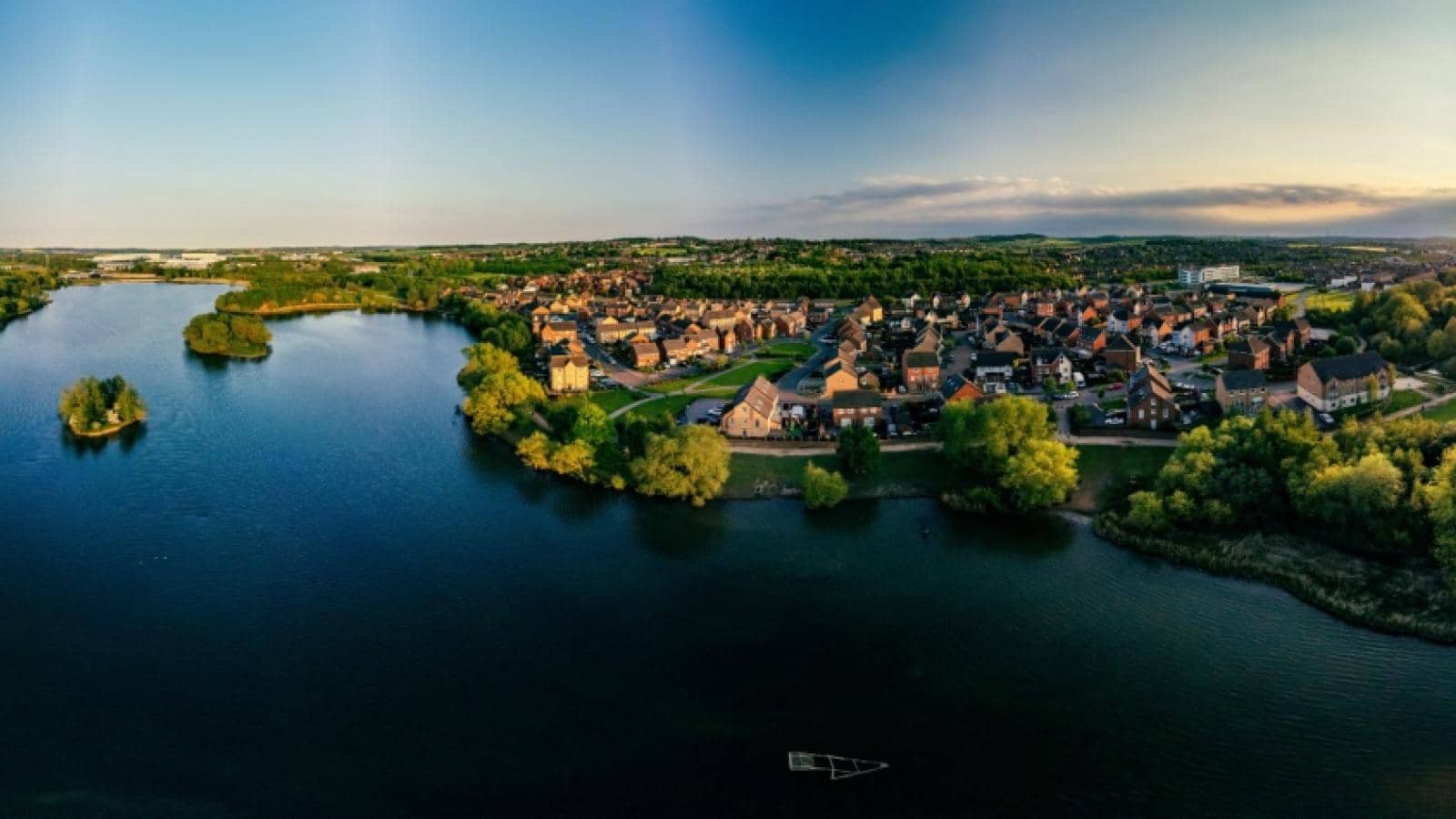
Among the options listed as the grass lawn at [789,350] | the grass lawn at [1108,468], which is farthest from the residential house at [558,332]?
the grass lawn at [1108,468]

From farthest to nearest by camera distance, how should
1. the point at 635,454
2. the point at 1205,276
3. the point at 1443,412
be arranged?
1. the point at 1205,276
2. the point at 1443,412
3. the point at 635,454

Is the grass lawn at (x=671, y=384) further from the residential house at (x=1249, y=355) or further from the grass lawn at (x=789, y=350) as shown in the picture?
the residential house at (x=1249, y=355)

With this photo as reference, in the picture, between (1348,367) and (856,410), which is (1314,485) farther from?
(856,410)

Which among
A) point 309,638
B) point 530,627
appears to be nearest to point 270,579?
point 309,638

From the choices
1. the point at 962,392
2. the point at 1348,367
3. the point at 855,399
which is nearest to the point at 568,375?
the point at 855,399

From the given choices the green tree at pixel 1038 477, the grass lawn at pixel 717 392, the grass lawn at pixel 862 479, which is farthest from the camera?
the grass lawn at pixel 717 392

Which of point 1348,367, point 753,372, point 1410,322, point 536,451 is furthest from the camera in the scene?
point 753,372

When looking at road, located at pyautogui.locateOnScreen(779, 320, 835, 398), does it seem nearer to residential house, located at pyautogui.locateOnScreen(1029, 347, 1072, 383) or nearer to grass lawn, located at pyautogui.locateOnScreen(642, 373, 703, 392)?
grass lawn, located at pyautogui.locateOnScreen(642, 373, 703, 392)
